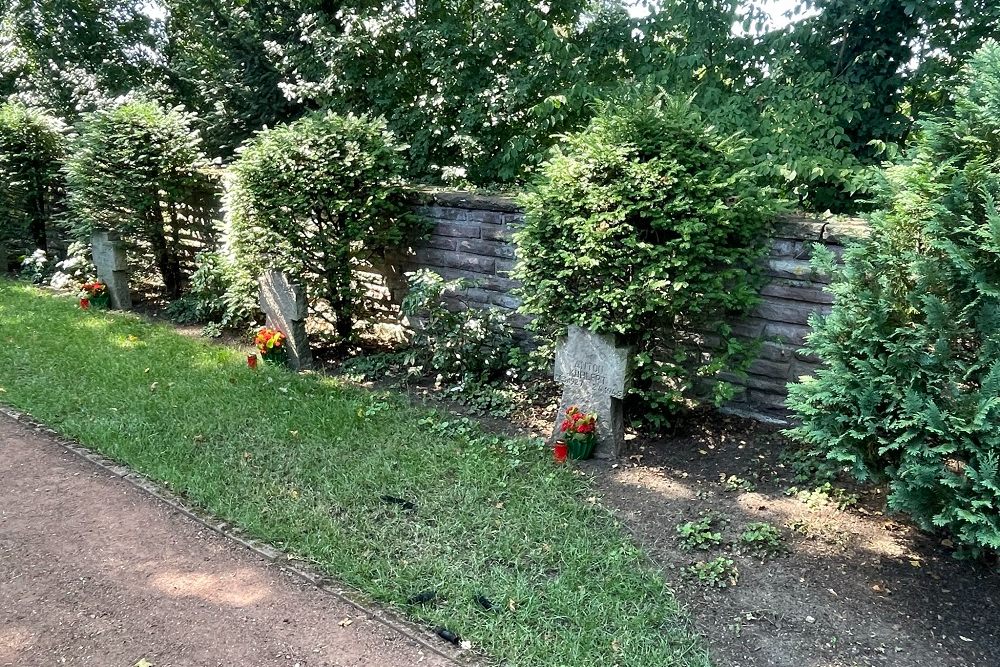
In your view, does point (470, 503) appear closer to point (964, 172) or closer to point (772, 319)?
point (772, 319)

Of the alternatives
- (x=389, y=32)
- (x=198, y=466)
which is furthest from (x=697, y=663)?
(x=389, y=32)

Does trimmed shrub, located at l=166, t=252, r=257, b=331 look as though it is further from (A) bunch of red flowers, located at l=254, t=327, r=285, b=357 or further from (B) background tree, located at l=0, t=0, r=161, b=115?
(B) background tree, located at l=0, t=0, r=161, b=115

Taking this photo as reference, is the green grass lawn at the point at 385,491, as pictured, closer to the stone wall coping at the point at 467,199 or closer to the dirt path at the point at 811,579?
the dirt path at the point at 811,579

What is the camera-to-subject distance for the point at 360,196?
5645 millimetres

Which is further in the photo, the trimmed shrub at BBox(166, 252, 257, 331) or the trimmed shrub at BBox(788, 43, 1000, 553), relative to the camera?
the trimmed shrub at BBox(166, 252, 257, 331)

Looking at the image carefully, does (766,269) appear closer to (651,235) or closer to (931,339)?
(651,235)

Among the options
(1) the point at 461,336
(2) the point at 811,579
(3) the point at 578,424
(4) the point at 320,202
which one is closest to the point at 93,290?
(4) the point at 320,202

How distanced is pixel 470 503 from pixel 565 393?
999mm

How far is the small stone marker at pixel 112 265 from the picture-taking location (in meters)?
7.52

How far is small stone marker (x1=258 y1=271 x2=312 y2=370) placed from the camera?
5.61 metres

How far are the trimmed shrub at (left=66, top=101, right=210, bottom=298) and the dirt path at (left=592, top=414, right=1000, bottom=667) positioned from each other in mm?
5474

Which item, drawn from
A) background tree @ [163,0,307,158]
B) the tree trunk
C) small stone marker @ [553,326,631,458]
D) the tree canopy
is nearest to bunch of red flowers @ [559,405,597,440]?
small stone marker @ [553,326,631,458]

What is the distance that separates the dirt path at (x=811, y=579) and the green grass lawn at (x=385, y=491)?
183 millimetres

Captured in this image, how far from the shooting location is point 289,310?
5.61 meters
